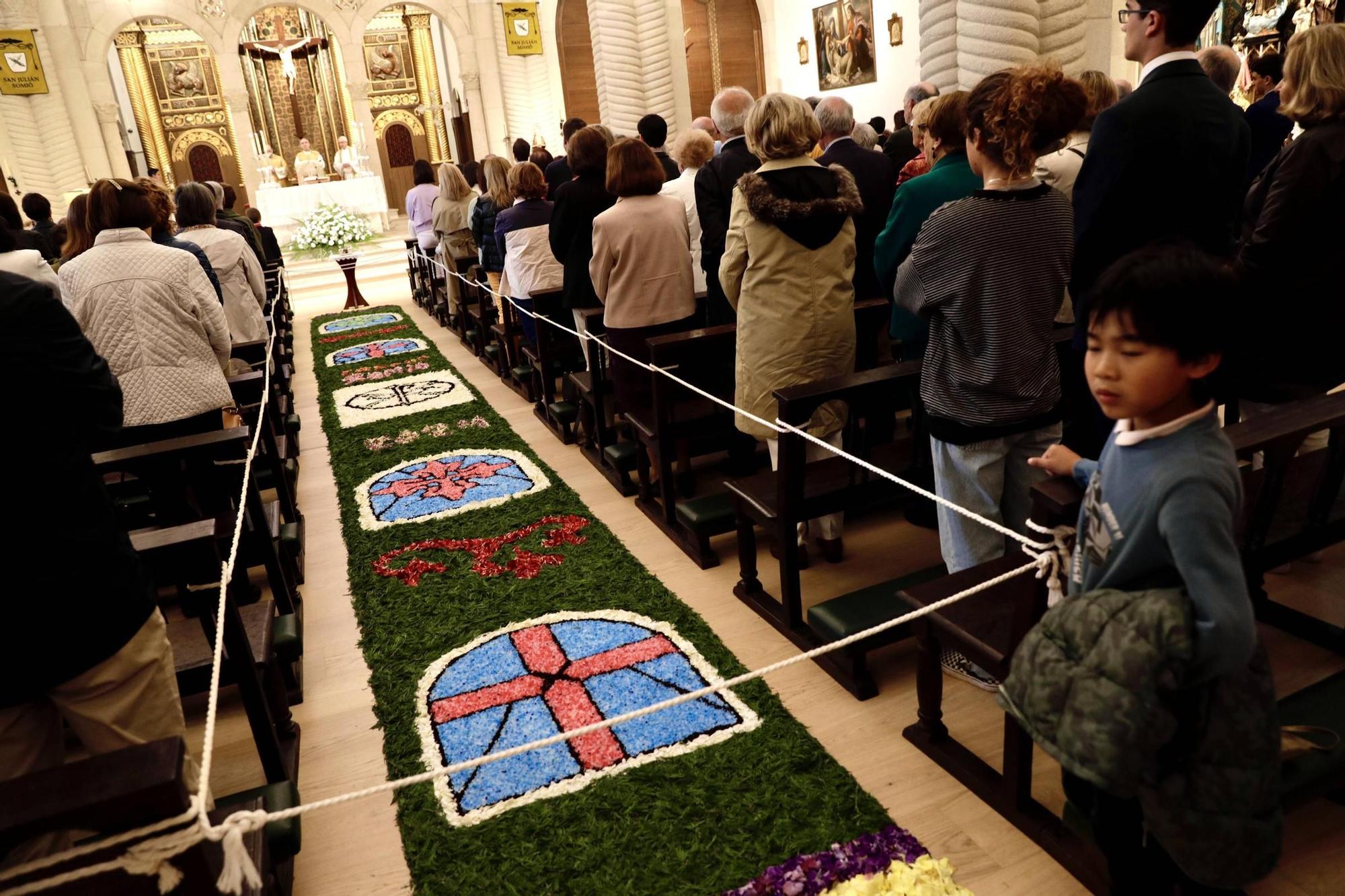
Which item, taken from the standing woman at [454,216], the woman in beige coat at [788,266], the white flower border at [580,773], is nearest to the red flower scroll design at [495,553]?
the white flower border at [580,773]

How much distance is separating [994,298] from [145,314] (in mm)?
3114

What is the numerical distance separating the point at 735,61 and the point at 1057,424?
18.2m

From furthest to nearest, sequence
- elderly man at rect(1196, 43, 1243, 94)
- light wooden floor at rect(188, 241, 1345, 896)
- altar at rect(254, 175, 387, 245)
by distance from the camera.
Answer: altar at rect(254, 175, 387, 245), elderly man at rect(1196, 43, 1243, 94), light wooden floor at rect(188, 241, 1345, 896)

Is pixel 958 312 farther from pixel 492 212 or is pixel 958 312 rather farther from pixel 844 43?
pixel 844 43

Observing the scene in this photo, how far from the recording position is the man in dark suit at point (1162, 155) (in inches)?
92.4

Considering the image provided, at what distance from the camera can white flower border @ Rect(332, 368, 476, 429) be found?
21.7 ft

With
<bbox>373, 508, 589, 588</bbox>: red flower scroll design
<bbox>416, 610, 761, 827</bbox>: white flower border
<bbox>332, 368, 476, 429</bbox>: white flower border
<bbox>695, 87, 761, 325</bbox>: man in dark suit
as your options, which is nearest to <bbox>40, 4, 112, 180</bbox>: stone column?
<bbox>332, 368, 476, 429</bbox>: white flower border

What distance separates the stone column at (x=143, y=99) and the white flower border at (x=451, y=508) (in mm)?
23307

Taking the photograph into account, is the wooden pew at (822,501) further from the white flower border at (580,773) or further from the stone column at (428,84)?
the stone column at (428,84)

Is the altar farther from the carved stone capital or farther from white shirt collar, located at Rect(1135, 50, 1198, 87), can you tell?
white shirt collar, located at Rect(1135, 50, 1198, 87)

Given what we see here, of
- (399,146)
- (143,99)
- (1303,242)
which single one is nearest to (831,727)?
(1303,242)

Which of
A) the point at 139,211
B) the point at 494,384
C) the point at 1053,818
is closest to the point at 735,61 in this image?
the point at 494,384

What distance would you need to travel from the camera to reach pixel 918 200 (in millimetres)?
2852

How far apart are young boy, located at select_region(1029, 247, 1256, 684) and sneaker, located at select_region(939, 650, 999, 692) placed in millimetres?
1395
